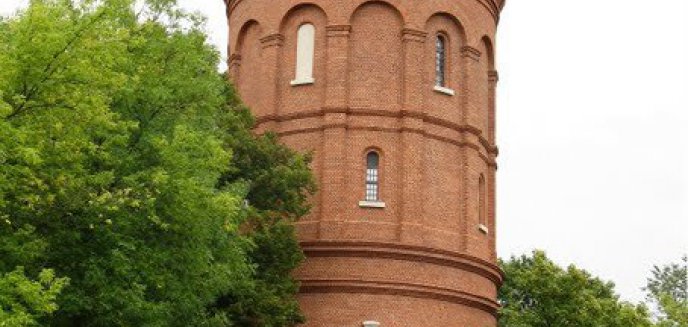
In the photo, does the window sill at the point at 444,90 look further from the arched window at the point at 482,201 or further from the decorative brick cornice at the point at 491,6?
the decorative brick cornice at the point at 491,6

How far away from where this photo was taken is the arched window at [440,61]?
94.9ft

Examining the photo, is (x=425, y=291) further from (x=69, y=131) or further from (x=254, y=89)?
(x=69, y=131)

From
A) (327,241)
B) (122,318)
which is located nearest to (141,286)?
(122,318)

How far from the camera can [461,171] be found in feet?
92.8

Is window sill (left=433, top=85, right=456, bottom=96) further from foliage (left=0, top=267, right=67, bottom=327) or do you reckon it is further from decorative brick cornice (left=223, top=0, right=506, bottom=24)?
foliage (left=0, top=267, right=67, bottom=327)

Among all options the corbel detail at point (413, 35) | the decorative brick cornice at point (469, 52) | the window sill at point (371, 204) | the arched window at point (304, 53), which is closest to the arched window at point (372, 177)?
the window sill at point (371, 204)

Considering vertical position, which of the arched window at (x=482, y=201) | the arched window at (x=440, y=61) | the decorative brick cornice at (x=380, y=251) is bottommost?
the decorative brick cornice at (x=380, y=251)

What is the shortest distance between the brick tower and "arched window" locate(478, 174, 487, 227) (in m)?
0.08

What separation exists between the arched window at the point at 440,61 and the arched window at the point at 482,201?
310 centimetres

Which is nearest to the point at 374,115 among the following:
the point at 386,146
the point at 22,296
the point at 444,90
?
the point at 386,146

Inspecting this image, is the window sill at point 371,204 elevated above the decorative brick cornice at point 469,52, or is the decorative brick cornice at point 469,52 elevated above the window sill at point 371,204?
the decorative brick cornice at point 469,52

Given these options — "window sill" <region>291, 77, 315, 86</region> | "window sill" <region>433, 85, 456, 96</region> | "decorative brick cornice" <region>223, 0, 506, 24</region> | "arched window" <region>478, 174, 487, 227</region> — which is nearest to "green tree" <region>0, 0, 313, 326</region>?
"window sill" <region>291, 77, 315, 86</region>

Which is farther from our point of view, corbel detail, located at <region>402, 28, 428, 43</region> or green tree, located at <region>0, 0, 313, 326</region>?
corbel detail, located at <region>402, 28, 428, 43</region>

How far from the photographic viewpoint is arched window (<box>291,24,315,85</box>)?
28.7 metres
